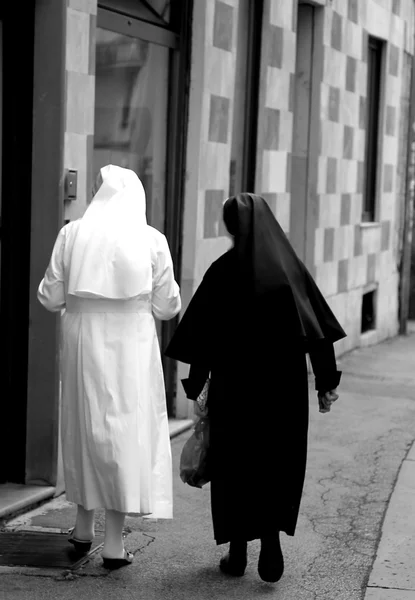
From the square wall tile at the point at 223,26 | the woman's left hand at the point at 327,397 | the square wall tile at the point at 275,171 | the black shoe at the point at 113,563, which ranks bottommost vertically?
the black shoe at the point at 113,563

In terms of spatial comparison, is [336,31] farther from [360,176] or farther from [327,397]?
[327,397]

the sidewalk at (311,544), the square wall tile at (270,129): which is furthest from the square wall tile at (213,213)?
the sidewalk at (311,544)

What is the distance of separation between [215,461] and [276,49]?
5.14 meters

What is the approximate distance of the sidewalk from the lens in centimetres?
488

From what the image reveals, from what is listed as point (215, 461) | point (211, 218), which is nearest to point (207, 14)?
point (211, 218)

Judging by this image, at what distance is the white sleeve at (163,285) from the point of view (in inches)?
201

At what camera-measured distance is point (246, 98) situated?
9.17 meters

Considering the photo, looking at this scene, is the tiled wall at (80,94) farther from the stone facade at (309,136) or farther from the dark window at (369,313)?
the dark window at (369,313)

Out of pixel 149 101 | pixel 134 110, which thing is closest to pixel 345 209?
pixel 149 101

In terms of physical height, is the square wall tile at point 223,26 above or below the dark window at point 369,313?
above

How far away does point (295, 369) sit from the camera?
5.02 meters

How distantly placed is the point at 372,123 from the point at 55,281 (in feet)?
28.4

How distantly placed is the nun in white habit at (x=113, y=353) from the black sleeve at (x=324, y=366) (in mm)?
641

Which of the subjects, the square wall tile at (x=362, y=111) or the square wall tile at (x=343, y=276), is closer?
the square wall tile at (x=343, y=276)
